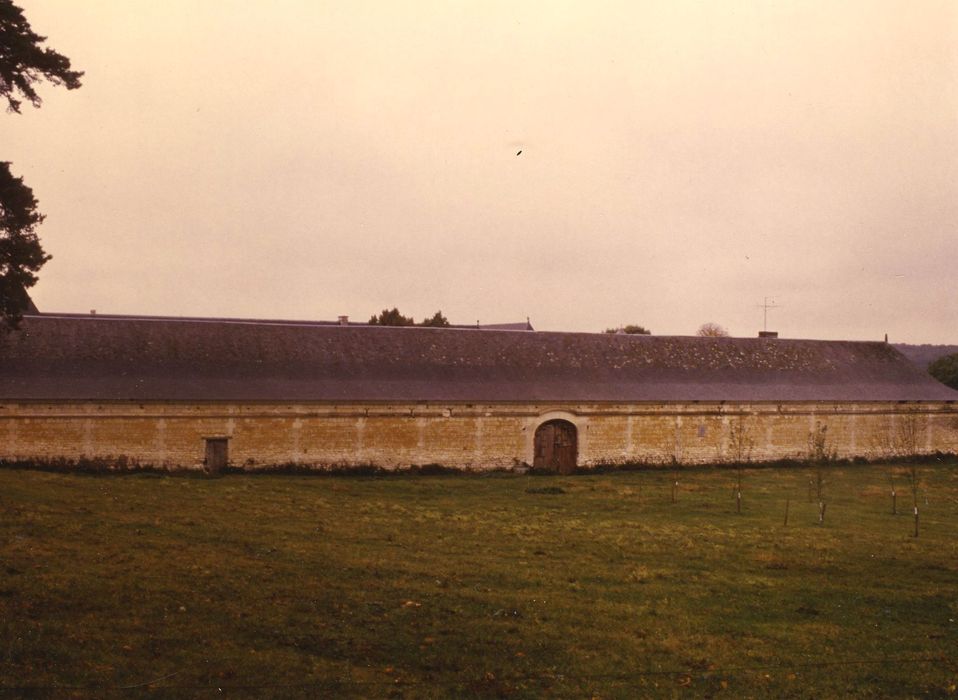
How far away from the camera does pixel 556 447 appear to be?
3222 cm

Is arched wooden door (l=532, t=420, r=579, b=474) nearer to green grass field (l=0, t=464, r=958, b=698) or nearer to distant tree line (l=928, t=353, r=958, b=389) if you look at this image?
green grass field (l=0, t=464, r=958, b=698)

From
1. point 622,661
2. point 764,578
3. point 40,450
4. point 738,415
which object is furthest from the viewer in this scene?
point 738,415

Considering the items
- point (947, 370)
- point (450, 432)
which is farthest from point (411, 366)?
point (947, 370)

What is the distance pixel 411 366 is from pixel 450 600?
67.7ft

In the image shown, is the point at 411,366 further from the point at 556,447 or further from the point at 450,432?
the point at 556,447

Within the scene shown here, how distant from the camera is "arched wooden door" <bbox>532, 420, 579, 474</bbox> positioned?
32.0m

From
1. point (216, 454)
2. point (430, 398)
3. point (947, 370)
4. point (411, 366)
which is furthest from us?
point (947, 370)

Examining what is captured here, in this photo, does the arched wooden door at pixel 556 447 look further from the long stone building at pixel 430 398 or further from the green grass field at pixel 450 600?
the green grass field at pixel 450 600

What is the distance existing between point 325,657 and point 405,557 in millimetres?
5301

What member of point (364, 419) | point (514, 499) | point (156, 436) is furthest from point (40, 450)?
point (514, 499)

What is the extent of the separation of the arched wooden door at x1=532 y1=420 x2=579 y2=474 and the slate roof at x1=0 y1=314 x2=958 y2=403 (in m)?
1.06

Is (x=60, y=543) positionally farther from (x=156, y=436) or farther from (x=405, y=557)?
(x=156, y=436)

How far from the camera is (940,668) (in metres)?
10.5

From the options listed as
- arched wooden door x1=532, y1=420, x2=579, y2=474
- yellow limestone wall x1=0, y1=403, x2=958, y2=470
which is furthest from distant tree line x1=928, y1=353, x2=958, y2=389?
arched wooden door x1=532, y1=420, x2=579, y2=474
